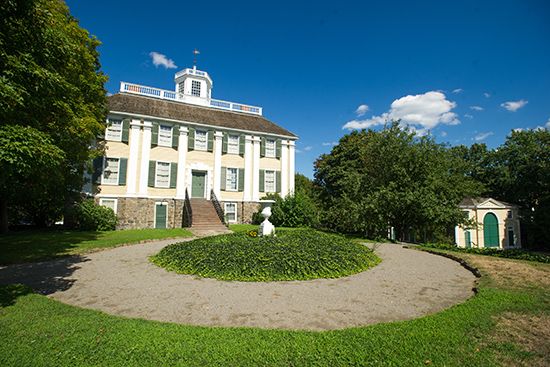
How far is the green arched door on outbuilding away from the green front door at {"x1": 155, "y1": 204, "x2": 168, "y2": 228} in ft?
99.7

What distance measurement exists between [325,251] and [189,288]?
14.8 feet

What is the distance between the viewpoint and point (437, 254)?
11.7 m

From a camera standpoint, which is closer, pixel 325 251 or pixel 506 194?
pixel 325 251

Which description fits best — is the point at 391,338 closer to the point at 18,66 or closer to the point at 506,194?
the point at 18,66

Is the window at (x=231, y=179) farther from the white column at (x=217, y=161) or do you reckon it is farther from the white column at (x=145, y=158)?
the white column at (x=145, y=158)

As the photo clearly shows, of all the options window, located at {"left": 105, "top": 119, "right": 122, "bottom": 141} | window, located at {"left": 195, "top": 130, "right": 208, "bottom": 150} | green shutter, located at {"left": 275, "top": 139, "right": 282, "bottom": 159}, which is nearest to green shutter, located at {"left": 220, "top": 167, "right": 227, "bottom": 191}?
window, located at {"left": 195, "top": 130, "right": 208, "bottom": 150}

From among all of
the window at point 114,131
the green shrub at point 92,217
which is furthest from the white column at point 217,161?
the green shrub at point 92,217

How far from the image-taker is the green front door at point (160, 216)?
20.8 meters

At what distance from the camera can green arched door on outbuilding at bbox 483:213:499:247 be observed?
92.3ft

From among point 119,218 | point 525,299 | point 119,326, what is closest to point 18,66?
point 119,326

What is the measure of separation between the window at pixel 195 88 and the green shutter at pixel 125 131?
805cm

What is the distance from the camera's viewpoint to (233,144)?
23938 millimetres

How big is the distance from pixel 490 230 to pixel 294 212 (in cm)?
2123

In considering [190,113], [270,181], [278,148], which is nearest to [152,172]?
[190,113]
